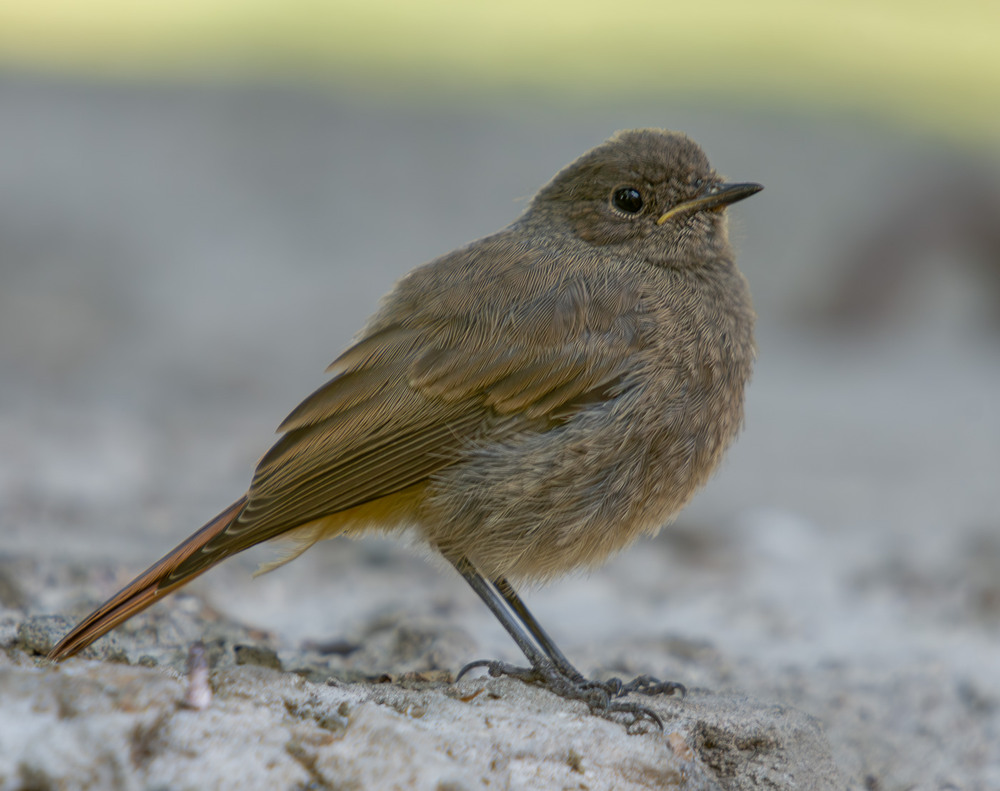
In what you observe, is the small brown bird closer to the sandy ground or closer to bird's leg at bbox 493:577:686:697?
bird's leg at bbox 493:577:686:697

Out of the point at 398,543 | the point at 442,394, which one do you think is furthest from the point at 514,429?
the point at 398,543

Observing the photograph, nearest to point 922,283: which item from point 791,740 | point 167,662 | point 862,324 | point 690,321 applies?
point 862,324

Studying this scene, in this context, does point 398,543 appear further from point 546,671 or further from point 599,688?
point 599,688

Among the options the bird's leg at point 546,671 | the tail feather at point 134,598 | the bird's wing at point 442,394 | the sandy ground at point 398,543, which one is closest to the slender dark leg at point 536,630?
the bird's leg at point 546,671

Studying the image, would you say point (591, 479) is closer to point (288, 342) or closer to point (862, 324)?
point (288, 342)

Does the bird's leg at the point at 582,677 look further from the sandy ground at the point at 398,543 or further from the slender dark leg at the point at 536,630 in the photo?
the sandy ground at the point at 398,543

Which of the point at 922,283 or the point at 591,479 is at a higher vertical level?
the point at 922,283

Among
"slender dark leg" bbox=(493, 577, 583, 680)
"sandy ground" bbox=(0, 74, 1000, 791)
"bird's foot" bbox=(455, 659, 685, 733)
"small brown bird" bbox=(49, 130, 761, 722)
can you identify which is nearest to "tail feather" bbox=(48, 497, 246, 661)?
"small brown bird" bbox=(49, 130, 761, 722)
